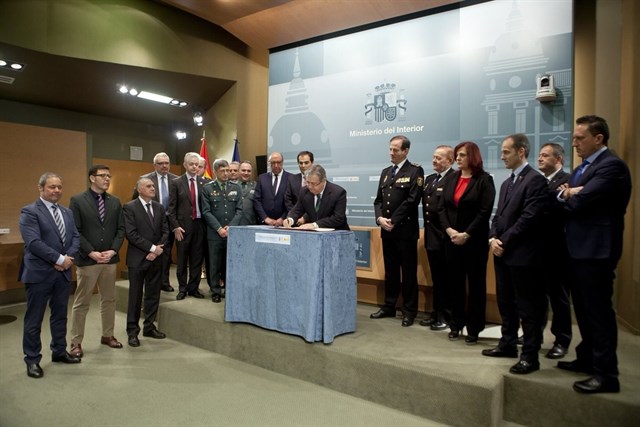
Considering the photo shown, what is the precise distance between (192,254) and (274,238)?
167 cm

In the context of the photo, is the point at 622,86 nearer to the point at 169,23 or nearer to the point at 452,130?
the point at 452,130

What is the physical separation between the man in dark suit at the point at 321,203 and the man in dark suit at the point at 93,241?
1.57 m

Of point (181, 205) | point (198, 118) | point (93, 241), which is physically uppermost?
point (198, 118)

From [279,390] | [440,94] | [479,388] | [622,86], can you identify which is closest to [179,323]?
[279,390]

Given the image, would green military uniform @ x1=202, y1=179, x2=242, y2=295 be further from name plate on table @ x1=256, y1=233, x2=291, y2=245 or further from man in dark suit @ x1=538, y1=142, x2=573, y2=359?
man in dark suit @ x1=538, y1=142, x2=573, y2=359

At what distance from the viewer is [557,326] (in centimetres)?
306

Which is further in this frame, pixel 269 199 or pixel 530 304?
pixel 269 199

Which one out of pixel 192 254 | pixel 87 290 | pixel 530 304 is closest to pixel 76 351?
pixel 87 290

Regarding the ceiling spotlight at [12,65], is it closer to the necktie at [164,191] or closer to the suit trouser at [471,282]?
the necktie at [164,191]

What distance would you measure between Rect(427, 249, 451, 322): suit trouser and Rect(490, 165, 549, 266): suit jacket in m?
0.92

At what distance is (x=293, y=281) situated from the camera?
10.9ft

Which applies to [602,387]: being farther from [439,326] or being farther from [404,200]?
[404,200]

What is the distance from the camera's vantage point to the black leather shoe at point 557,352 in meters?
2.95

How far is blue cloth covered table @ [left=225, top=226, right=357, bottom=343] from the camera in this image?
319 centimetres
